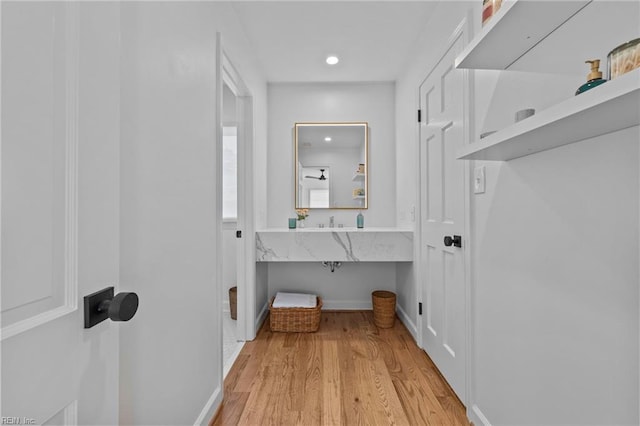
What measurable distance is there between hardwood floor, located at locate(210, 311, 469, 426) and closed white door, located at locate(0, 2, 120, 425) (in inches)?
49.7

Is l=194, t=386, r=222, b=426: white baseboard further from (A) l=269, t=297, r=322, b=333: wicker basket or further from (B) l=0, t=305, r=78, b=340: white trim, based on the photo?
(B) l=0, t=305, r=78, b=340: white trim

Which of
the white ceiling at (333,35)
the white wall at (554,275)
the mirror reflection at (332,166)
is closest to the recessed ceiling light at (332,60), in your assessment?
the white ceiling at (333,35)

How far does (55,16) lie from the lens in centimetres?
46

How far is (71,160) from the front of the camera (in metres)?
0.48

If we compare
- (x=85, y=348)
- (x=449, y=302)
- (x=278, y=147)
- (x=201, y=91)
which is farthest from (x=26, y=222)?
(x=278, y=147)

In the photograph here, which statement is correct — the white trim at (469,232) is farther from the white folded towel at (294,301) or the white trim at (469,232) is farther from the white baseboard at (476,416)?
the white folded towel at (294,301)

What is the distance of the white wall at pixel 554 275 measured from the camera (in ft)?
2.62

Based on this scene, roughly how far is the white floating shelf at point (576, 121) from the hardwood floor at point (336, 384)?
1.36 meters

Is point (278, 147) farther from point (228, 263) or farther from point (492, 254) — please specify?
point (492, 254)

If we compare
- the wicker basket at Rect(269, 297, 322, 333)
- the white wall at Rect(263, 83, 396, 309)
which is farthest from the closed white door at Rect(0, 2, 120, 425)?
the white wall at Rect(263, 83, 396, 309)

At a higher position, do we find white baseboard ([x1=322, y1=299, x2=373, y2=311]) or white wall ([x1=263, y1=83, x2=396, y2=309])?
white wall ([x1=263, y1=83, x2=396, y2=309])

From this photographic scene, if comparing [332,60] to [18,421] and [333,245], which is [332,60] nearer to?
[333,245]

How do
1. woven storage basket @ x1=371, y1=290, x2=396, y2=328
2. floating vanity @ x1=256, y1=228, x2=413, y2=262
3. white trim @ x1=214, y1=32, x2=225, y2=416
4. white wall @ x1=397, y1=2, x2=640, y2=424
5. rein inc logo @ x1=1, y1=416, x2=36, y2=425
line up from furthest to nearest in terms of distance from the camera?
woven storage basket @ x1=371, y1=290, x2=396, y2=328, floating vanity @ x1=256, y1=228, x2=413, y2=262, white trim @ x1=214, y1=32, x2=225, y2=416, white wall @ x1=397, y1=2, x2=640, y2=424, rein inc logo @ x1=1, y1=416, x2=36, y2=425

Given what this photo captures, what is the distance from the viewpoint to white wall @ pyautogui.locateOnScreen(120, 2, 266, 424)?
97 centimetres
